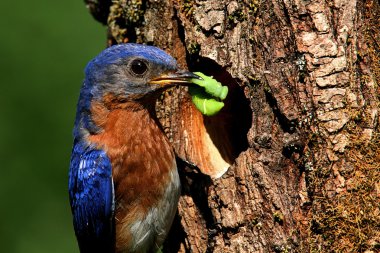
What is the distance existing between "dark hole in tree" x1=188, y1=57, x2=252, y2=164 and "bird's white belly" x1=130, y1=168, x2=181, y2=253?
0.53 meters

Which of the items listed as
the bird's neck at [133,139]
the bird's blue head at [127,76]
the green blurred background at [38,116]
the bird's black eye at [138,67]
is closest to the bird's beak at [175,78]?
the bird's blue head at [127,76]

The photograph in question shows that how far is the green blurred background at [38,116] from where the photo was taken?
10023mm

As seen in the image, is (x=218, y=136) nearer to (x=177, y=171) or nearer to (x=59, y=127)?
(x=177, y=171)

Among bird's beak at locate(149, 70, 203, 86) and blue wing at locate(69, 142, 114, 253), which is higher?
bird's beak at locate(149, 70, 203, 86)

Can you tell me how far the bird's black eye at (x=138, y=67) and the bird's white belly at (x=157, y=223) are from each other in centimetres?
93

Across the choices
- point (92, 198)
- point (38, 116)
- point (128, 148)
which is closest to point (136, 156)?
point (128, 148)

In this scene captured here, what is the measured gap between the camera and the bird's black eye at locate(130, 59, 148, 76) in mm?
6848

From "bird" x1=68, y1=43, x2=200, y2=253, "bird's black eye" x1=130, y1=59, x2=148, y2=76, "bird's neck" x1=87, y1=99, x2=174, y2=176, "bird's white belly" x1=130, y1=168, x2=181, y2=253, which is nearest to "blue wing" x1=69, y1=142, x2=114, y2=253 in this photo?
"bird" x1=68, y1=43, x2=200, y2=253

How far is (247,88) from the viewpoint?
253 inches

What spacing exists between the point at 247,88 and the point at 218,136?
85 cm

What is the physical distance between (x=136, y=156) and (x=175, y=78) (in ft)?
2.56

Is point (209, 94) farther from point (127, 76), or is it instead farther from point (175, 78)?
point (127, 76)

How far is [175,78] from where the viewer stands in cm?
668

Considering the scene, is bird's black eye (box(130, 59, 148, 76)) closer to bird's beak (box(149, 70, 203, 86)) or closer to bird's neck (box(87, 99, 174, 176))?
bird's beak (box(149, 70, 203, 86))
